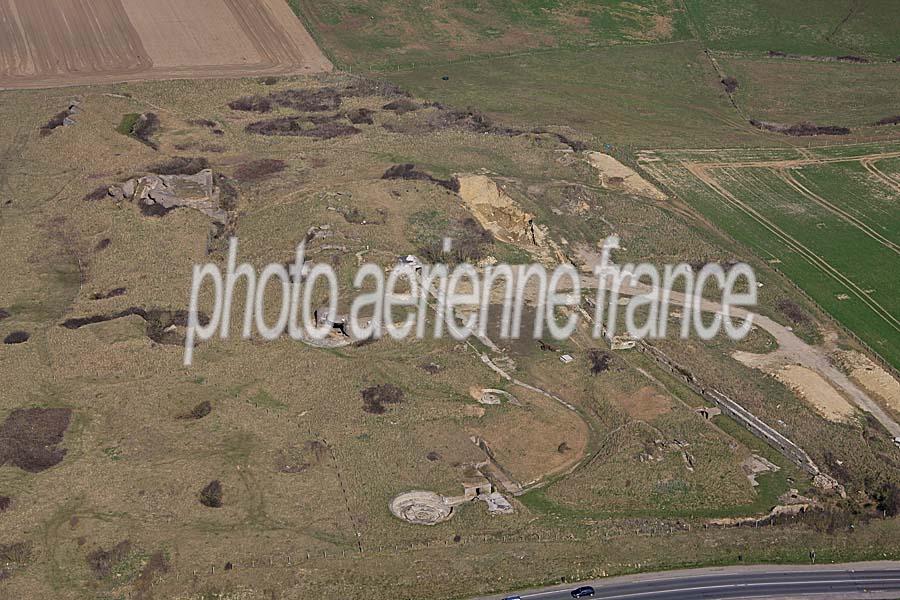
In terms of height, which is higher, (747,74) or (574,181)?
(747,74)

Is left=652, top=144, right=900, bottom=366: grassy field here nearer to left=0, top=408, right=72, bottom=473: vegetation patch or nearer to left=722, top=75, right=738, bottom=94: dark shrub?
left=722, top=75, right=738, bottom=94: dark shrub

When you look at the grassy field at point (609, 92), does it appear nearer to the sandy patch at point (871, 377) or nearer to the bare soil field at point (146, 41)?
the bare soil field at point (146, 41)

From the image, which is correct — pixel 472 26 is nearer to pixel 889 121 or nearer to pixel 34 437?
pixel 889 121

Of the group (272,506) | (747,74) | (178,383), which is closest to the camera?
(272,506)

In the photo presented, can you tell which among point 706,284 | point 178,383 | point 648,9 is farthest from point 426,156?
point 648,9

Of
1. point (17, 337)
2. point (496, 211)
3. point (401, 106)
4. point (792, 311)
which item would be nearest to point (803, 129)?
point (401, 106)

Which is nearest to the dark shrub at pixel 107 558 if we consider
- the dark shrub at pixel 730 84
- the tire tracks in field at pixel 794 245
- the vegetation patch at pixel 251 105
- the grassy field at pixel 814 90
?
the tire tracks in field at pixel 794 245

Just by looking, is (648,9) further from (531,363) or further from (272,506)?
(272,506)
